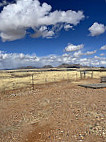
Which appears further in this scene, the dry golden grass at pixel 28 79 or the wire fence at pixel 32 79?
the dry golden grass at pixel 28 79

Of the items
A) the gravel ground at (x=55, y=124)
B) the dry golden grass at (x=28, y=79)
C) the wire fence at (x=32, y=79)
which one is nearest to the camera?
the gravel ground at (x=55, y=124)

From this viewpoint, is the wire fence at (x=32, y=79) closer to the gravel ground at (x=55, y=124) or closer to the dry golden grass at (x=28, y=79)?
the dry golden grass at (x=28, y=79)

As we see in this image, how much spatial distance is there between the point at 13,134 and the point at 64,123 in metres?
2.70

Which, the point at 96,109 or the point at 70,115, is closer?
the point at 70,115

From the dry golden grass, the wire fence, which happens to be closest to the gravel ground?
the wire fence

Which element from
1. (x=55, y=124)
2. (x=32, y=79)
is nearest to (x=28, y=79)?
(x=32, y=79)

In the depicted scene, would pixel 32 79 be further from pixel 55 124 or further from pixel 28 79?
pixel 55 124

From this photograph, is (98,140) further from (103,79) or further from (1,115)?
(103,79)

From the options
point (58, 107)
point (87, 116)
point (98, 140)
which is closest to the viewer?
point (98, 140)

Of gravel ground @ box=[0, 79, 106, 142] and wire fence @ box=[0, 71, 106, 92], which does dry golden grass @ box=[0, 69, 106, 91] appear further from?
gravel ground @ box=[0, 79, 106, 142]

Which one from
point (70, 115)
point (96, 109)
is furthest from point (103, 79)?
point (70, 115)

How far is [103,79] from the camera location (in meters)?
25.4

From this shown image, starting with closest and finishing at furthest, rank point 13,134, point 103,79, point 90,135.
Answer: point 90,135
point 13,134
point 103,79

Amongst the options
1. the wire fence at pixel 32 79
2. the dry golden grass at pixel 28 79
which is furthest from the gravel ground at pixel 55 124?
the dry golden grass at pixel 28 79
